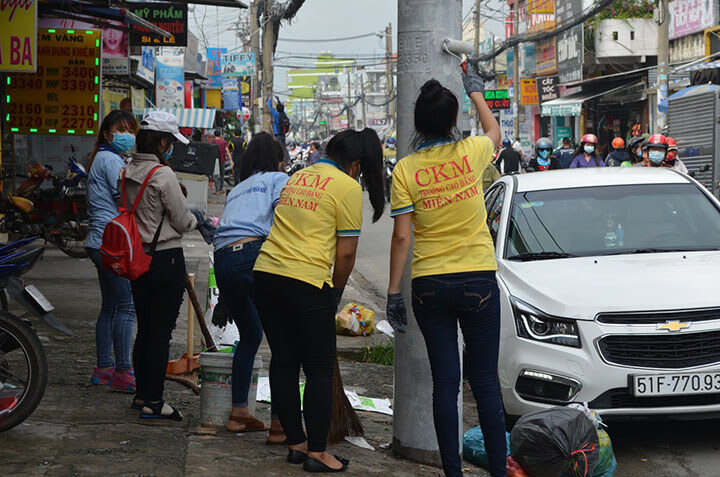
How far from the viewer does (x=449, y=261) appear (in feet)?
13.7

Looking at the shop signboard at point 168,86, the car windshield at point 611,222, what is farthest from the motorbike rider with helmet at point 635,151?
the shop signboard at point 168,86

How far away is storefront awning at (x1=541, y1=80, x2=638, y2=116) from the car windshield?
28.8 m

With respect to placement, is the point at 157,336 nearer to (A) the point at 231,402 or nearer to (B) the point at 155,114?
(A) the point at 231,402

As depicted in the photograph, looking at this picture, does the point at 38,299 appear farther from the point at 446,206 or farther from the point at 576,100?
the point at 576,100

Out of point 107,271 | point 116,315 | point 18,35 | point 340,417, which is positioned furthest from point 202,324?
point 18,35

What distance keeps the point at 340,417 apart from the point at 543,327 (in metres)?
1.22

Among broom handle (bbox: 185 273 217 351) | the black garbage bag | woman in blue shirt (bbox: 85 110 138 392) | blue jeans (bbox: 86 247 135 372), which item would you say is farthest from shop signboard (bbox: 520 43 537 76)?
the black garbage bag

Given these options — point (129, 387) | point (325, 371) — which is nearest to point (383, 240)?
point (129, 387)

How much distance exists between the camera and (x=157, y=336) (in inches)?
206

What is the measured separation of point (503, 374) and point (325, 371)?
1.34m

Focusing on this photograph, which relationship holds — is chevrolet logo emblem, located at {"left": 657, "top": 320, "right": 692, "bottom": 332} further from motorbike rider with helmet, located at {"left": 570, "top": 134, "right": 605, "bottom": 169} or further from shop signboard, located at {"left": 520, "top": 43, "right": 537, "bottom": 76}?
shop signboard, located at {"left": 520, "top": 43, "right": 537, "bottom": 76}

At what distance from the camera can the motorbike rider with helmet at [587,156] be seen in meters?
12.7

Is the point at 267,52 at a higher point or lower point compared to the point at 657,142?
higher

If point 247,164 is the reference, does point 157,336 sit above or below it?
below
